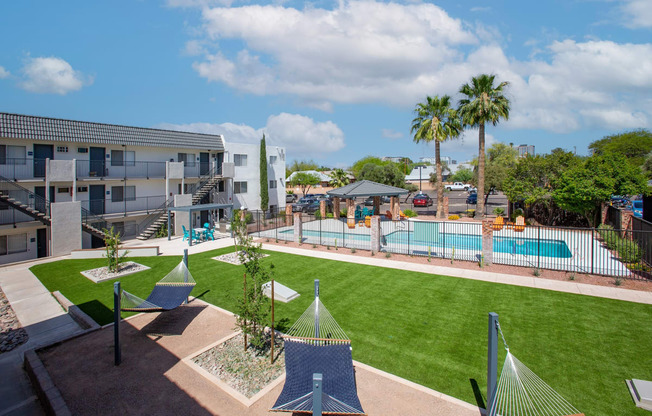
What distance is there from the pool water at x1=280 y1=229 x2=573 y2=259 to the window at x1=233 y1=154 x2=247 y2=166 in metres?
12.4

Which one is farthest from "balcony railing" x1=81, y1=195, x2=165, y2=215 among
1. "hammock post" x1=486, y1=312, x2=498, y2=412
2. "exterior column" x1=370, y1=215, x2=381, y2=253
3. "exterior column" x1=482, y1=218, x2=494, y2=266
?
"hammock post" x1=486, y1=312, x2=498, y2=412

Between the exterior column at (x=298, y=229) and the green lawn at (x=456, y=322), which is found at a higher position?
the exterior column at (x=298, y=229)

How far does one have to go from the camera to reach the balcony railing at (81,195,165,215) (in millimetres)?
24328

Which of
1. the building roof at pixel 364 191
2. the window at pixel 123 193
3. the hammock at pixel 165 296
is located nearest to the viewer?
the hammock at pixel 165 296

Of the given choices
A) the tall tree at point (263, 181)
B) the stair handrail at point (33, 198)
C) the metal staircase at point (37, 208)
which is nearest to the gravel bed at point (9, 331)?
the metal staircase at point (37, 208)

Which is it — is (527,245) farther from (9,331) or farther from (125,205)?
(125,205)

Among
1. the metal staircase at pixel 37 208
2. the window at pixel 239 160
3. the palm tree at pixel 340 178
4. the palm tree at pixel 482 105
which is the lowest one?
the metal staircase at pixel 37 208

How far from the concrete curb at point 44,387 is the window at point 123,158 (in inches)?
831

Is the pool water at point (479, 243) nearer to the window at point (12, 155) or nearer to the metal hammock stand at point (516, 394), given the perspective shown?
the metal hammock stand at point (516, 394)

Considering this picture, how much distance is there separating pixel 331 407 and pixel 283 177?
35191 millimetres

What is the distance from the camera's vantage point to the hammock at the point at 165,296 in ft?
30.8

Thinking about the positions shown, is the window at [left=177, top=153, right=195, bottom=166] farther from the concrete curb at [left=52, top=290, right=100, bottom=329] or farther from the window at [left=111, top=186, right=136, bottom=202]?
the concrete curb at [left=52, top=290, right=100, bottom=329]

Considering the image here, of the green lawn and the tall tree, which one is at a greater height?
the tall tree

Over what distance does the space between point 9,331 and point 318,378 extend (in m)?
10.6
